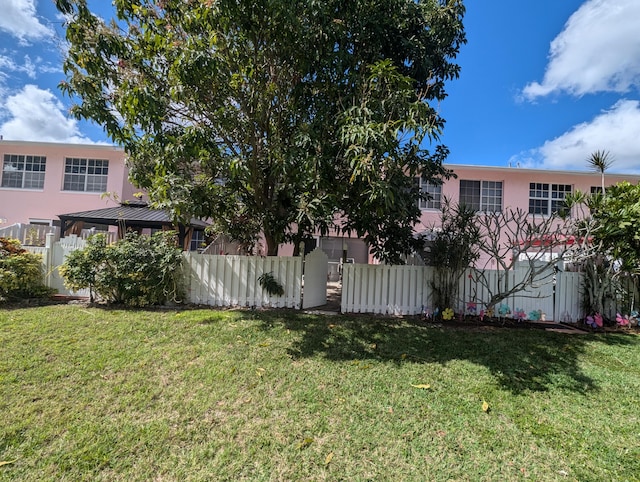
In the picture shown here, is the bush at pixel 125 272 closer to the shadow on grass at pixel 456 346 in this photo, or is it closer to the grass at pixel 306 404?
the grass at pixel 306 404

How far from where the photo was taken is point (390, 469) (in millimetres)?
2492

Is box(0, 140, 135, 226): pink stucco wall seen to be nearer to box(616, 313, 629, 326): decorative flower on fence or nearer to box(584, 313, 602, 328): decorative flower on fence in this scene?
box(584, 313, 602, 328): decorative flower on fence

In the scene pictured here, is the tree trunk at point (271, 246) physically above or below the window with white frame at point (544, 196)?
below

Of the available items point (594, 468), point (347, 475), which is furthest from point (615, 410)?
point (347, 475)

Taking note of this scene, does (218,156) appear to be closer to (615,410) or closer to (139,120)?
(139,120)

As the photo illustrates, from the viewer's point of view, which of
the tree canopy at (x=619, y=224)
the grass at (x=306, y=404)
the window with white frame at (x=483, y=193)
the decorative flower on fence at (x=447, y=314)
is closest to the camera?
the grass at (x=306, y=404)

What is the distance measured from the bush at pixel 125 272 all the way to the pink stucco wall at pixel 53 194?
9.49 meters

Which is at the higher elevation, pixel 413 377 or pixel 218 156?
pixel 218 156

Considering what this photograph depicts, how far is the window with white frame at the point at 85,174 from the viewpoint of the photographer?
50.2 ft

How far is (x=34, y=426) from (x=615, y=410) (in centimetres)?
554

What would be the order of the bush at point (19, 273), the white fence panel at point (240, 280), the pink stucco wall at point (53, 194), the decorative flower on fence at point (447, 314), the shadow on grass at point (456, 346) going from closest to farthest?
the shadow on grass at point (456, 346) < the decorative flower on fence at point (447, 314) < the bush at point (19, 273) < the white fence panel at point (240, 280) < the pink stucco wall at point (53, 194)

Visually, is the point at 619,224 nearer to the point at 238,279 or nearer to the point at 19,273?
the point at 238,279

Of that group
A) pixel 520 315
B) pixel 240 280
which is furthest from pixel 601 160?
pixel 240 280

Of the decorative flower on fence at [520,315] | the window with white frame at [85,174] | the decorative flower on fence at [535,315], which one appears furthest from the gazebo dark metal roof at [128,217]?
the decorative flower on fence at [535,315]
